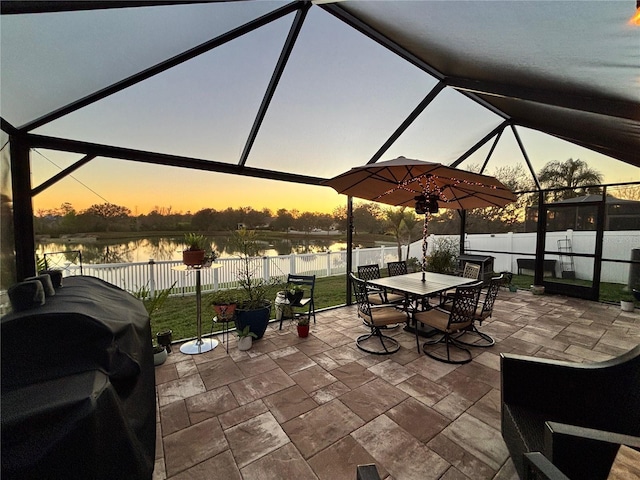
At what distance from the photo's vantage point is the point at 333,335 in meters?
4.07

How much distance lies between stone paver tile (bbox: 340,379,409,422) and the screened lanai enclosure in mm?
3001

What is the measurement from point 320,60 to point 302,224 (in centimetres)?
364

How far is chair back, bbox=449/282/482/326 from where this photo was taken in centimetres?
324

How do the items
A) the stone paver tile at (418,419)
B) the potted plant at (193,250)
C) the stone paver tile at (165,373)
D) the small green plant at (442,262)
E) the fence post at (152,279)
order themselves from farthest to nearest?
the small green plant at (442,262), the fence post at (152,279), the potted plant at (193,250), the stone paver tile at (165,373), the stone paver tile at (418,419)

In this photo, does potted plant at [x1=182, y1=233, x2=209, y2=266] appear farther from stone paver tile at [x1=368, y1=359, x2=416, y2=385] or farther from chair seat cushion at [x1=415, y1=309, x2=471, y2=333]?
chair seat cushion at [x1=415, y1=309, x2=471, y2=333]

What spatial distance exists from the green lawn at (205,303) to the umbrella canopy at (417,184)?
2682mm

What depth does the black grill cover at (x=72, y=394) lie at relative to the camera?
2.98ft

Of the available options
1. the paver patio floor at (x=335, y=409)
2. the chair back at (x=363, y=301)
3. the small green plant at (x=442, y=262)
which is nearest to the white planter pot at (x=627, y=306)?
the paver patio floor at (x=335, y=409)

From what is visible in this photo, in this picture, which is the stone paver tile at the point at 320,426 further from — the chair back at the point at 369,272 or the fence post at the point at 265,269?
the fence post at the point at 265,269

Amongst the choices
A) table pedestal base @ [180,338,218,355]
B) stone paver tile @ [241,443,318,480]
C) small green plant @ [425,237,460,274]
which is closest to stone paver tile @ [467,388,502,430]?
stone paver tile @ [241,443,318,480]

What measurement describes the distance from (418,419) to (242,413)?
1.56 meters

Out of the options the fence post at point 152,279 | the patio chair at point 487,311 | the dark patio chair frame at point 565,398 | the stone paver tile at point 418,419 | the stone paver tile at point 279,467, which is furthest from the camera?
the fence post at point 152,279

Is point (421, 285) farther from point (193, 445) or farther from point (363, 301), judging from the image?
point (193, 445)

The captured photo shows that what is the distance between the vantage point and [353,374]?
299 centimetres
